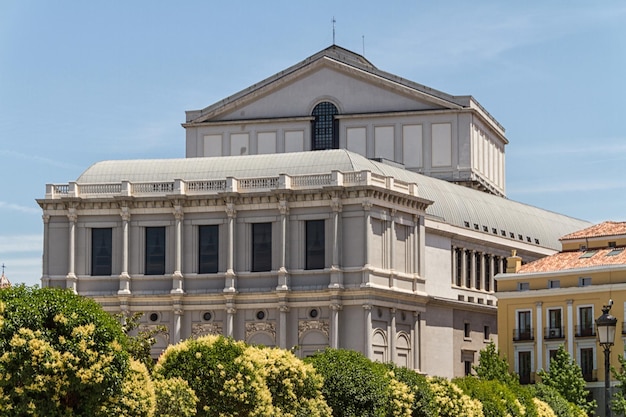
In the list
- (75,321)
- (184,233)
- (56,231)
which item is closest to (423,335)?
(184,233)

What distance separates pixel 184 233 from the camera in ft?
427

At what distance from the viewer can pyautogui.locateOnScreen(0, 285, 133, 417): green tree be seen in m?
56.8

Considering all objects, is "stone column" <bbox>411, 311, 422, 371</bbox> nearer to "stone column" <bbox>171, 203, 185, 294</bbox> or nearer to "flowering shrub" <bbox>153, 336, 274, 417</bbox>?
"stone column" <bbox>171, 203, 185, 294</bbox>

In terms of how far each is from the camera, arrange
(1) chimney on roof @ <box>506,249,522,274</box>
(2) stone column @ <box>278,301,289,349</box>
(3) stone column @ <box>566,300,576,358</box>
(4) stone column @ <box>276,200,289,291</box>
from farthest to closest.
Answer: (1) chimney on roof @ <box>506,249,522,274</box>
(4) stone column @ <box>276,200,289,291</box>
(2) stone column @ <box>278,301,289,349</box>
(3) stone column @ <box>566,300,576,358</box>

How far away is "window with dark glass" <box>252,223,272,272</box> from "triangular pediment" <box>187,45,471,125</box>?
1026 inches

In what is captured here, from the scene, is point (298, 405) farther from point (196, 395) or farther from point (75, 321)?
point (75, 321)

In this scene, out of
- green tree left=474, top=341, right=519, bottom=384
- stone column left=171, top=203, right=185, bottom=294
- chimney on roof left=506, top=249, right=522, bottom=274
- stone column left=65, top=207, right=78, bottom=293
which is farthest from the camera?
chimney on roof left=506, top=249, right=522, bottom=274

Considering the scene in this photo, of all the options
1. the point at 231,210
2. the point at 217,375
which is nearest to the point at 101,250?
the point at 231,210

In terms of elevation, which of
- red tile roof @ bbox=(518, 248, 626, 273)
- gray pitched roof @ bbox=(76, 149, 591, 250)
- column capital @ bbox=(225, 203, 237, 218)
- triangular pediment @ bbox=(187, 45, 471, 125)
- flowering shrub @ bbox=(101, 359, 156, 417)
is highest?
triangular pediment @ bbox=(187, 45, 471, 125)

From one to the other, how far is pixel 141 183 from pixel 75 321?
74114 mm

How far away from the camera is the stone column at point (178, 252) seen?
421 feet

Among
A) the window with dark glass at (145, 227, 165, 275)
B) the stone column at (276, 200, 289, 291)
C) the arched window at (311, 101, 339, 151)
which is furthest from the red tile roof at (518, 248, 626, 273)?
the arched window at (311, 101, 339, 151)

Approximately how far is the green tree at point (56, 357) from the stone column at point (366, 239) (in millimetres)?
65908

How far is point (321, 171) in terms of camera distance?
131m
